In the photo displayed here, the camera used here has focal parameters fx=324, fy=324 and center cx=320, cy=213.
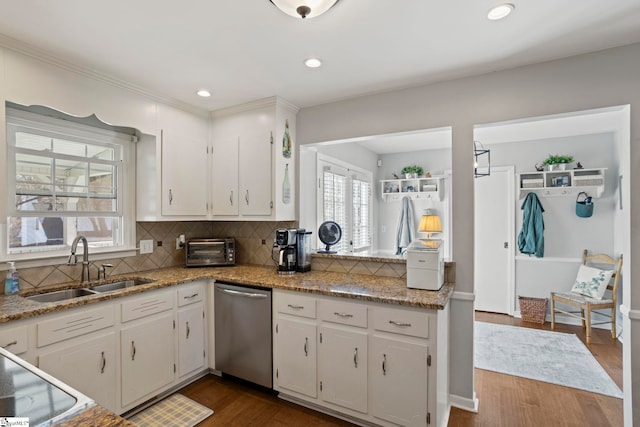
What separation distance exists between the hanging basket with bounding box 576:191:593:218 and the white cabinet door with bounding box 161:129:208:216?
468 cm

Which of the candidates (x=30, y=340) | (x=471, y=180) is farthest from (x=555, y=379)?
(x=30, y=340)

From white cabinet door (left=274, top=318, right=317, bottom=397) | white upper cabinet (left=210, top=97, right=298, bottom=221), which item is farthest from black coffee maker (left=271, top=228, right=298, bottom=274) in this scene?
white cabinet door (left=274, top=318, right=317, bottom=397)

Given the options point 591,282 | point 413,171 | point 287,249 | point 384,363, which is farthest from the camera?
point 413,171

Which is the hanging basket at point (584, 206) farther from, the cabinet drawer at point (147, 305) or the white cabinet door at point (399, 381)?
the cabinet drawer at point (147, 305)

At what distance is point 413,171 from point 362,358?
379 centimetres

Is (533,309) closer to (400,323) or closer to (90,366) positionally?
(400,323)

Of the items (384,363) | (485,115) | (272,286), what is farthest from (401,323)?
(485,115)

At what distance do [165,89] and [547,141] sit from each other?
15.7 feet

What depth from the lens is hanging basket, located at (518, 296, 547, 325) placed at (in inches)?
169

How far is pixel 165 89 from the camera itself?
8.93 feet

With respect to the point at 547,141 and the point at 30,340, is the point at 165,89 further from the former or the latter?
the point at 547,141

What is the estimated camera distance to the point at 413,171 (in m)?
5.32

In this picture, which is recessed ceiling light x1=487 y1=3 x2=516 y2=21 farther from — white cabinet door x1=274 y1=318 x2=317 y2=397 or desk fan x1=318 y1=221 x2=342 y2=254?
white cabinet door x1=274 y1=318 x2=317 y2=397

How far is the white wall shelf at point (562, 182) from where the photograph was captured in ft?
13.4
